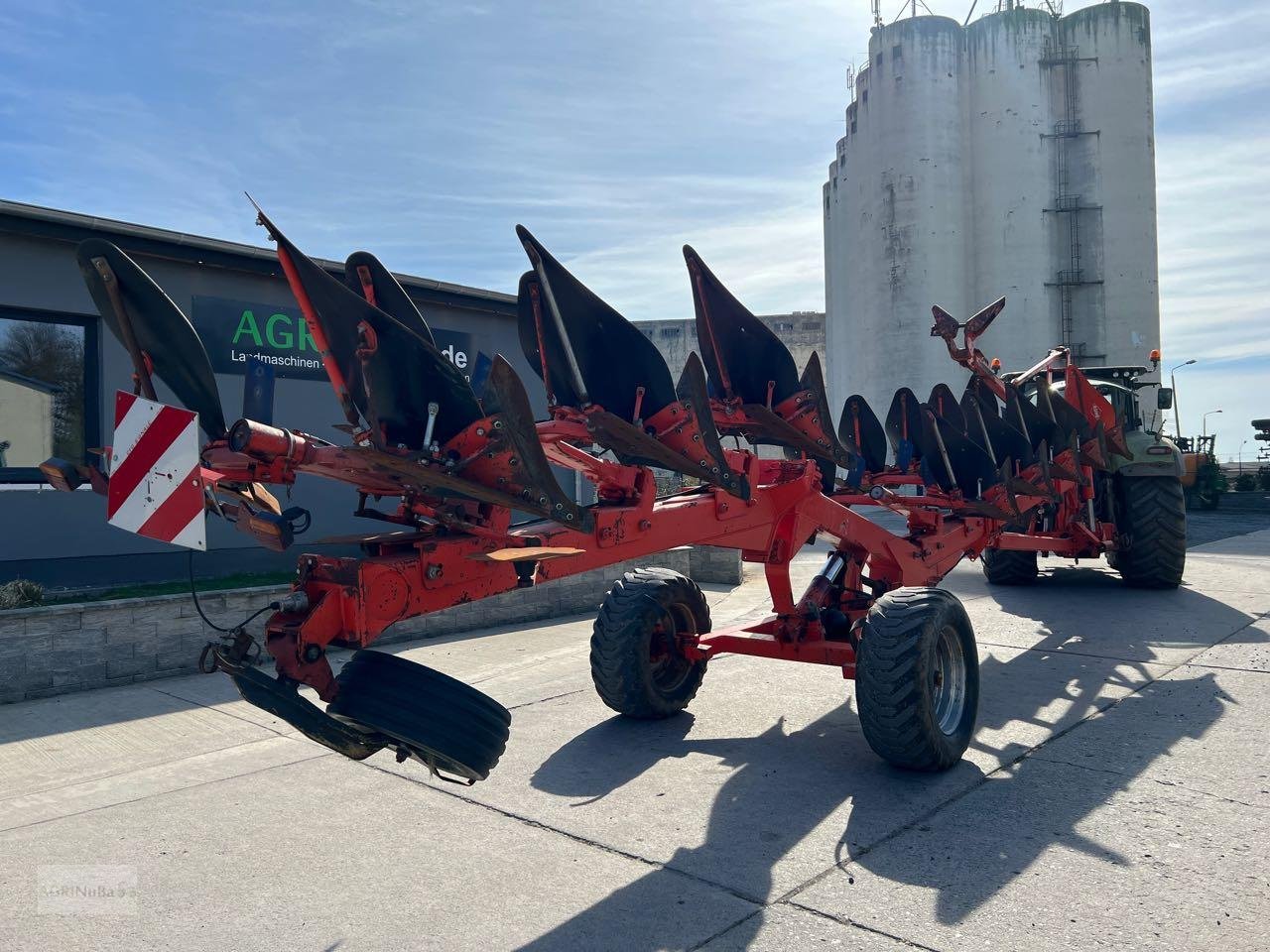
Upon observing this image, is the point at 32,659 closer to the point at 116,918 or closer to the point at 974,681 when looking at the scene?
the point at 116,918

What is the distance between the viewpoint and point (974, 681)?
5359 millimetres

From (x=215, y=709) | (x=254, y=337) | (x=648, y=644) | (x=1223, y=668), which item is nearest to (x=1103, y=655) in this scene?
(x=1223, y=668)

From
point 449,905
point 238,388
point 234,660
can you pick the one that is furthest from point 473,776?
point 238,388

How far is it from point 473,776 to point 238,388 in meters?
8.69

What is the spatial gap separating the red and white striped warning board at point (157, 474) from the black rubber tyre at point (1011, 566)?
1019 centimetres

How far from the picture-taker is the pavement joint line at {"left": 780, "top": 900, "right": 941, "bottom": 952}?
322 centimetres

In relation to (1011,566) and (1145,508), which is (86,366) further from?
(1145,508)

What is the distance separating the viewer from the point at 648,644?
586 cm

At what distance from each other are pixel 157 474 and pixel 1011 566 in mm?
10571

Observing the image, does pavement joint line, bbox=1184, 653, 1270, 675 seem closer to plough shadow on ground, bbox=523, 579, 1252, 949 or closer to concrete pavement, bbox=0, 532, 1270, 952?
concrete pavement, bbox=0, 532, 1270, 952

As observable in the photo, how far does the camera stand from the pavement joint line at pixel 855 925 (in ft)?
10.6

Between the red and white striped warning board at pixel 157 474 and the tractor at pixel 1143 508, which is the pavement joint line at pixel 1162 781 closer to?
the red and white striped warning board at pixel 157 474

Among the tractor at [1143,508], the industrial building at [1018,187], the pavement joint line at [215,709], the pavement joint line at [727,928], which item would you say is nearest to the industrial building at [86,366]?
the pavement joint line at [215,709]

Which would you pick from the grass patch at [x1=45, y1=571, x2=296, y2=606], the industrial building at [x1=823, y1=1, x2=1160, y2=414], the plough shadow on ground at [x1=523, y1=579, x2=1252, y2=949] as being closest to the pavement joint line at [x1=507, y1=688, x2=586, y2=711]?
the plough shadow on ground at [x1=523, y1=579, x2=1252, y2=949]
